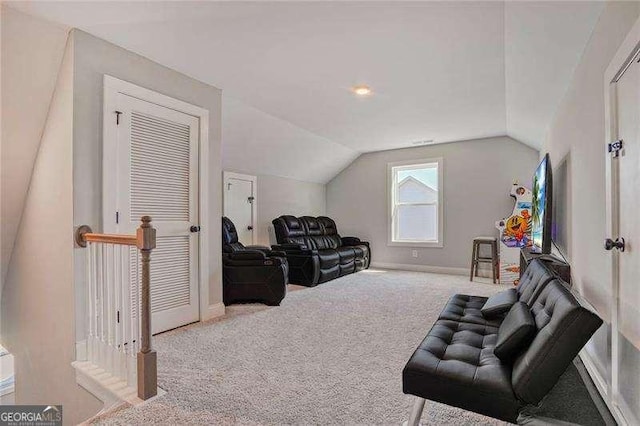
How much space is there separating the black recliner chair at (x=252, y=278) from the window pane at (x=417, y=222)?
136 inches

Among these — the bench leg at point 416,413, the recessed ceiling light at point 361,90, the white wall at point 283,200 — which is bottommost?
the bench leg at point 416,413

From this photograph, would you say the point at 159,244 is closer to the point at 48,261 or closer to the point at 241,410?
the point at 48,261

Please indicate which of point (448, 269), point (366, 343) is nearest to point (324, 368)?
point (366, 343)

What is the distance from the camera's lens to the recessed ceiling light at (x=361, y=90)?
3555 millimetres

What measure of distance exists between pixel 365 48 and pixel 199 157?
1.85 meters

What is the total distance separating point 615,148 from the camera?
169 centimetres

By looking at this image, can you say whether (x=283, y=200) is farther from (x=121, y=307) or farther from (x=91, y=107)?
(x=121, y=307)

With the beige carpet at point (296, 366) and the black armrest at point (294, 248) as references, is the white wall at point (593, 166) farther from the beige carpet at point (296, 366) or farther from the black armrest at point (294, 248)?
the black armrest at point (294, 248)

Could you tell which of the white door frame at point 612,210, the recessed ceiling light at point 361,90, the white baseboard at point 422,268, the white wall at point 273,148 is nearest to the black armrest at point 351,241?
the white baseboard at point 422,268

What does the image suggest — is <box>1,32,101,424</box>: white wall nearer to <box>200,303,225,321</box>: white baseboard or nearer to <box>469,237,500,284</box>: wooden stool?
<box>200,303,225,321</box>: white baseboard

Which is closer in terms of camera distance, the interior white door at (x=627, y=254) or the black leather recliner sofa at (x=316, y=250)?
the interior white door at (x=627, y=254)

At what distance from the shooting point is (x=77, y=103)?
8.07ft

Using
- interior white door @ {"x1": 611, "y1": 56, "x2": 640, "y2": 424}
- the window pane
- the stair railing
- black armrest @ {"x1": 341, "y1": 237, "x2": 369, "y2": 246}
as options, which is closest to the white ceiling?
interior white door @ {"x1": 611, "y1": 56, "x2": 640, "y2": 424}

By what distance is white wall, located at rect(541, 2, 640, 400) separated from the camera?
1842 mm
